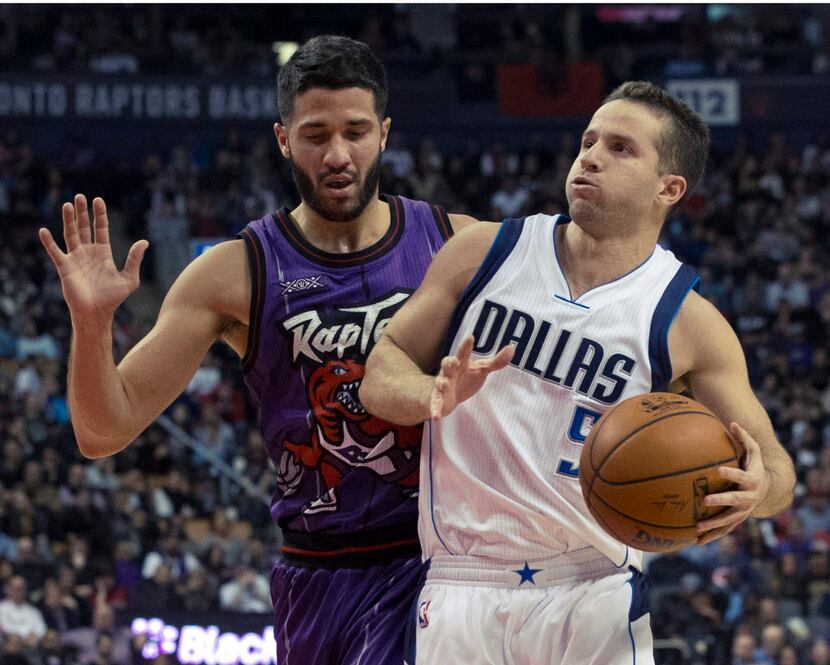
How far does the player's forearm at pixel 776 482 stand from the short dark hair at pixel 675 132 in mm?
760

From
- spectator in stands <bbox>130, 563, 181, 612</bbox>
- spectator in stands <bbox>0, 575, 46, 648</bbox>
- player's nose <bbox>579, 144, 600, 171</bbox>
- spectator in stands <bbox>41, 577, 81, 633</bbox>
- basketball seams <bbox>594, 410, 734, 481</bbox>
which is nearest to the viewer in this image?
basketball seams <bbox>594, 410, 734, 481</bbox>

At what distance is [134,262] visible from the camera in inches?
142

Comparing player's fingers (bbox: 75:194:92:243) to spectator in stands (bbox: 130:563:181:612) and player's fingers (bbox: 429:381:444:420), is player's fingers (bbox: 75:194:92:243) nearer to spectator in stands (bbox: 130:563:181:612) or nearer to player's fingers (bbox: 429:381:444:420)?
player's fingers (bbox: 429:381:444:420)

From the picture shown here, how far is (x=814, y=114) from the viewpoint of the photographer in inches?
784

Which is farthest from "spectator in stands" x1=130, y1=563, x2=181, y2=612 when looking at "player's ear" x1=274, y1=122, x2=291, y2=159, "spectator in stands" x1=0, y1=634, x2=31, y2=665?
"player's ear" x1=274, y1=122, x2=291, y2=159

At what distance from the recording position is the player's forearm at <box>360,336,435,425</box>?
3232 millimetres

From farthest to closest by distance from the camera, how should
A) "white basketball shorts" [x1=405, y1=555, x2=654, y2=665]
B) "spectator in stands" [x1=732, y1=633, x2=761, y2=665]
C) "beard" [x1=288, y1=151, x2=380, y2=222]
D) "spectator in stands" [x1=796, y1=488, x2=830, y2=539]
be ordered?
"spectator in stands" [x1=796, y1=488, x2=830, y2=539] < "spectator in stands" [x1=732, y1=633, x2=761, y2=665] < "beard" [x1=288, y1=151, x2=380, y2=222] < "white basketball shorts" [x1=405, y1=555, x2=654, y2=665]

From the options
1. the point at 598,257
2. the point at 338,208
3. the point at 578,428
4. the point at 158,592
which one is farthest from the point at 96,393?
the point at 158,592

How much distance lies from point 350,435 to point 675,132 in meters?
Answer: 1.26

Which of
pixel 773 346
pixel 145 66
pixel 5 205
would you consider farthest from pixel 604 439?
pixel 145 66

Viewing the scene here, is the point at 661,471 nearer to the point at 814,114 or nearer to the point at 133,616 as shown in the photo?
the point at 133,616

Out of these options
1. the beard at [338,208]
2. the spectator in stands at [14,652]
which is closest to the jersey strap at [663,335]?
the beard at [338,208]

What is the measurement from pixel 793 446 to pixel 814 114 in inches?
287

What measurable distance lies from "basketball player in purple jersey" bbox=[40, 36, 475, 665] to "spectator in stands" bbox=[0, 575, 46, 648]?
7652 millimetres
